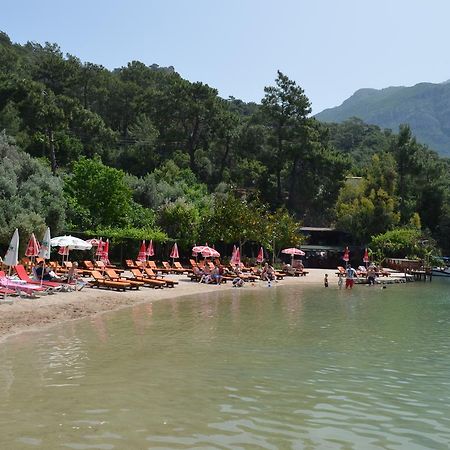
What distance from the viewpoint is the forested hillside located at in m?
51.3

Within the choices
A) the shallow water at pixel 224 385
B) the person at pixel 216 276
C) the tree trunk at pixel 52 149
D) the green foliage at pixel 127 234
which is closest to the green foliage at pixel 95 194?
the green foliage at pixel 127 234

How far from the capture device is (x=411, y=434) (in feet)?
27.9

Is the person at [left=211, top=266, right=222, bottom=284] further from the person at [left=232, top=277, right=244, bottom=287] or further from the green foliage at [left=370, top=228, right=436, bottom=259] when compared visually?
the green foliage at [left=370, top=228, right=436, bottom=259]

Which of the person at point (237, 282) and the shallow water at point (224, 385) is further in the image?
the person at point (237, 282)

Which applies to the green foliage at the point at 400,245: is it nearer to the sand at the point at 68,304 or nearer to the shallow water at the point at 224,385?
the sand at the point at 68,304

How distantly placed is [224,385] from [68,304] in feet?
37.3

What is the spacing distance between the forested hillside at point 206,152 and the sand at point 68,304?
60.7ft

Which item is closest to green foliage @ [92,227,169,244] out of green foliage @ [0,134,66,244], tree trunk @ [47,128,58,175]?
green foliage @ [0,134,66,244]

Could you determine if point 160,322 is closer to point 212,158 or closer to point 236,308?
point 236,308

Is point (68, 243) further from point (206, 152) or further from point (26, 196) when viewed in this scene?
point (206, 152)

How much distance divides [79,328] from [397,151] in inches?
2191

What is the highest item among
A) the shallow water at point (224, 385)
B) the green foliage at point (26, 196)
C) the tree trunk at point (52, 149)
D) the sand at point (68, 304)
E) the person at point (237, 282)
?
the tree trunk at point (52, 149)

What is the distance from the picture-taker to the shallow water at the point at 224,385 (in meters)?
8.15

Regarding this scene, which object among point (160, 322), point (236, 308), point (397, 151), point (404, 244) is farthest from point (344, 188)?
point (160, 322)
